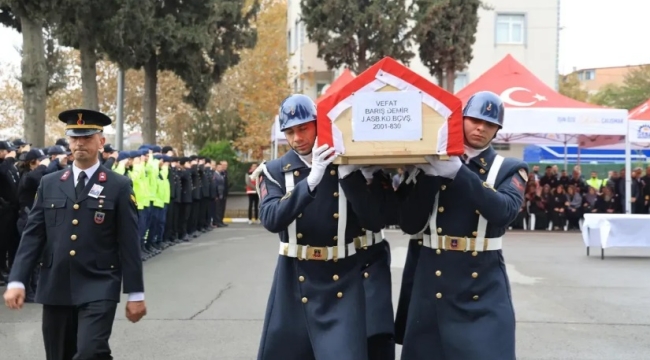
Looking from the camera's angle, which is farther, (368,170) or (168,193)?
(168,193)

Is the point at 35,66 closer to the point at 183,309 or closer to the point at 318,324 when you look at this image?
the point at 183,309

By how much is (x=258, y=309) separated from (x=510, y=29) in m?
34.8

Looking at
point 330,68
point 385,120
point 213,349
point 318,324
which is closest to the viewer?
point 385,120

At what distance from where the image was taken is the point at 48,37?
27.8 metres

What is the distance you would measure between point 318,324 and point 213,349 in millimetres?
3562

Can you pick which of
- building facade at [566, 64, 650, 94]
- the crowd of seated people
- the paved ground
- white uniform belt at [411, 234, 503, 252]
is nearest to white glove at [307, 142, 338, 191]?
white uniform belt at [411, 234, 503, 252]

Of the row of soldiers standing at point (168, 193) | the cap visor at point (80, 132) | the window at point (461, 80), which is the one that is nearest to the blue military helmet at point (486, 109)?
the cap visor at point (80, 132)

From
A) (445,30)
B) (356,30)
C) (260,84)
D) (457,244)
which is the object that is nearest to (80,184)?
(457,244)

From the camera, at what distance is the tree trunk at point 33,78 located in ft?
56.7

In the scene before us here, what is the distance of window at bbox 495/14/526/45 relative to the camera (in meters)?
41.8

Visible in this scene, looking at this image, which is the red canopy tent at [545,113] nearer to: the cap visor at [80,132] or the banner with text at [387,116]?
the cap visor at [80,132]

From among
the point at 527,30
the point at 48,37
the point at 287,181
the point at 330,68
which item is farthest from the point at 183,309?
the point at 527,30

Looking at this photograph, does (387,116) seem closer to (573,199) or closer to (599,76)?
(573,199)

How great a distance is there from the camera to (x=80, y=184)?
208 inches
